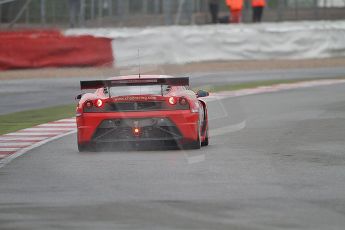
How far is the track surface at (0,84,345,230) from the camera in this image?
888 centimetres

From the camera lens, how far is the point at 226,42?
34.6 metres

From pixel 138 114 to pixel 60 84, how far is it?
53.2 feet

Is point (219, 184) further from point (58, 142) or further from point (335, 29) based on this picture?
point (335, 29)

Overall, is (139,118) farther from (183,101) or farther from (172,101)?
(183,101)

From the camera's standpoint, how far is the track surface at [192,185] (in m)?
8.88

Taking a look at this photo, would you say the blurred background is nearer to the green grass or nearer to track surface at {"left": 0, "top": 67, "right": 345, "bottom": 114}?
track surface at {"left": 0, "top": 67, "right": 345, "bottom": 114}

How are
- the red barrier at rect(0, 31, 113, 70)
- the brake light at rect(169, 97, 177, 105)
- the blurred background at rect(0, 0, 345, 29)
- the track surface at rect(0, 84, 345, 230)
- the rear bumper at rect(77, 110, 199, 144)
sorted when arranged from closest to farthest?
the track surface at rect(0, 84, 345, 230) < the rear bumper at rect(77, 110, 199, 144) < the brake light at rect(169, 97, 177, 105) < the red barrier at rect(0, 31, 113, 70) < the blurred background at rect(0, 0, 345, 29)

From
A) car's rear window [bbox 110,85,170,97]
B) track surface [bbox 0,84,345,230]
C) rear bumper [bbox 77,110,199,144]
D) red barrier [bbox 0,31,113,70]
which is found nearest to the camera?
track surface [bbox 0,84,345,230]

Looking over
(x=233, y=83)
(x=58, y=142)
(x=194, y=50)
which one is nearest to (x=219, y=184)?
(x=58, y=142)

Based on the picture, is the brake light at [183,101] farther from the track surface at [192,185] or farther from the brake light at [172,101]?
the track surface at [192,185]

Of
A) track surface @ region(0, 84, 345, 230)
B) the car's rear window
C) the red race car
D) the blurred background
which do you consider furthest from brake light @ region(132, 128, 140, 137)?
the blurred background

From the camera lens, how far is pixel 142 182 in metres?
11.3

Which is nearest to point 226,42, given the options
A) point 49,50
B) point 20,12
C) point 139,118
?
point 49,50

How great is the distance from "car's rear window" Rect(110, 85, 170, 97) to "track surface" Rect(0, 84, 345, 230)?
738 mm
